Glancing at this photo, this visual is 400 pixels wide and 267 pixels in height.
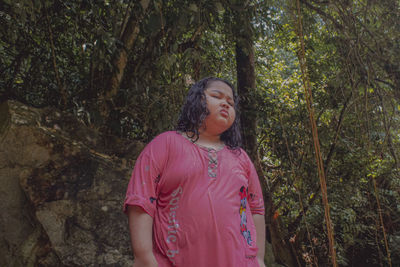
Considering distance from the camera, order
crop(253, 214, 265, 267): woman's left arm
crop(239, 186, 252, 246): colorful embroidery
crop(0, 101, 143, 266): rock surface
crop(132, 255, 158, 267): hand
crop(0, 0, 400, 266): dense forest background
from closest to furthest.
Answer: crop(132, 255, 158, 267): hand → crop(239, 186, 252, 246): colorful embroidery → crop(253, 214, 265, 267): woman's left arm → crop(0, 101, 143, 266): rock surface → crop(0, 0, 400, 266): dense forest background

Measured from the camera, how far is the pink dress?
97 cm

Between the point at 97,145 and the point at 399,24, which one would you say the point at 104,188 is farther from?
the point at 399,24

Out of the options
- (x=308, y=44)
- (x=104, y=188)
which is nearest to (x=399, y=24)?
(x=308, y=44)

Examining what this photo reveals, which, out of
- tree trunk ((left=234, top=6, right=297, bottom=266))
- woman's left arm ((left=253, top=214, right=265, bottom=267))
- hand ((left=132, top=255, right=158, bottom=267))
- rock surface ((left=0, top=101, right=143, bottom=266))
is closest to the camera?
hand ((left=132, top=255, right=158, bottom=267))

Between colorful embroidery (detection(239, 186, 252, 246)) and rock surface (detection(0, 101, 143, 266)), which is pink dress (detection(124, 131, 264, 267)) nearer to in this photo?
colorful embroidery (detection(239, 186, 252, 246))

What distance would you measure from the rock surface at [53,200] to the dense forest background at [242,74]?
50cm

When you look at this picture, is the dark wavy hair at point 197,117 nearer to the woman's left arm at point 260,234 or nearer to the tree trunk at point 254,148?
the woman's left arm at point 260,234

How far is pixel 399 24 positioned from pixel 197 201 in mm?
2469

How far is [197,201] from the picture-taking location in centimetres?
102

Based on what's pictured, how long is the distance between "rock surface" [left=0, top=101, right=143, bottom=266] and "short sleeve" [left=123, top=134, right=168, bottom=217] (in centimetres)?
85

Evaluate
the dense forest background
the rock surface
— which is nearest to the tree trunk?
the dense forest background

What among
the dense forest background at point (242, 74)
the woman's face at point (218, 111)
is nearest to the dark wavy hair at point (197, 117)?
the woman's face at point (218, 111)

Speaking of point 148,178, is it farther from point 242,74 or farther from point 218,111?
point 242,74

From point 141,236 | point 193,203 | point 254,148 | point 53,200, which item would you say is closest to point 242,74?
point 254,148
